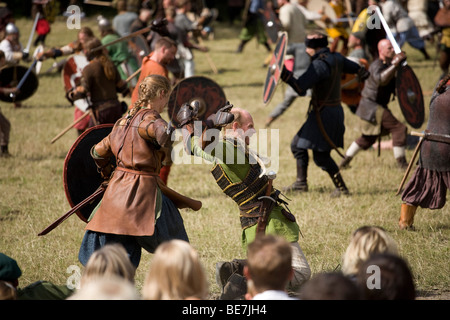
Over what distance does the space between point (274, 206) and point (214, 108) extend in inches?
88.0

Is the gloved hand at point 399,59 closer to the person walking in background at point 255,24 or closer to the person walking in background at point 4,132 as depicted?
the person walking in background at point 4,132

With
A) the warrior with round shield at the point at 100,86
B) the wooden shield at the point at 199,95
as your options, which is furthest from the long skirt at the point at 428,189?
the warrior with round shield at the point at 100,86

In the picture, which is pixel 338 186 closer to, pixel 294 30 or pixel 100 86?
pixel 100 86

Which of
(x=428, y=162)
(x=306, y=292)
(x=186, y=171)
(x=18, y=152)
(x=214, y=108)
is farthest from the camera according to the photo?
(x=18, y=152)

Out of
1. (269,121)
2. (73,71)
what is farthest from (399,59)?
(73,71)

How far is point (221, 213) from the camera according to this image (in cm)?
558

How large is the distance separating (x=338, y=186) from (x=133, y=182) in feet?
10.0

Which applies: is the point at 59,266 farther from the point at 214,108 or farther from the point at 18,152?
the point at 18,152

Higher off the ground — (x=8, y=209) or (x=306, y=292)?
(x=306, y=292)

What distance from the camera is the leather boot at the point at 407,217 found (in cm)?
489

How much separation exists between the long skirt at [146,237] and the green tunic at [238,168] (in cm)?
38

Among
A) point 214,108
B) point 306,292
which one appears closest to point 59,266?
point 214,108

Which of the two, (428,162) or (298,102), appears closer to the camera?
(428,162)
